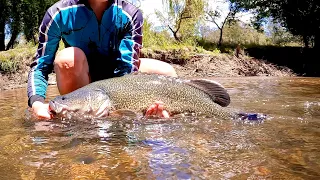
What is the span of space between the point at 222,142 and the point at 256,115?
764mm

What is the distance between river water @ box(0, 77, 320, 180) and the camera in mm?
1485

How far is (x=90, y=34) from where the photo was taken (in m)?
3.33

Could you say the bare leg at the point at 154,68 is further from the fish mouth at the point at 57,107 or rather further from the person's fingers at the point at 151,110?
the fish mouth at the point at 57,107

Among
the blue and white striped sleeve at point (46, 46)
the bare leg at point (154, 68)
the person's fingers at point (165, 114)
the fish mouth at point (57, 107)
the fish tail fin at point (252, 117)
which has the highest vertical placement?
the blue and white striped sleeve at point (46, 46)

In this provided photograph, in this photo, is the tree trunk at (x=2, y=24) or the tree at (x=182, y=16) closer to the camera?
the tree at (x=182, y=16)

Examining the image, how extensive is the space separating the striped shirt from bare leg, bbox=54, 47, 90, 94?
0.46 ft

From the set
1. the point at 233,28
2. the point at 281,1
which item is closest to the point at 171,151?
the point at 281,1

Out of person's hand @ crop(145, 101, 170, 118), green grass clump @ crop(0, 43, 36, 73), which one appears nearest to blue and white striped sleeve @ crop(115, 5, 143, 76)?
person's hand @ crop(145, 101, 170, 118)

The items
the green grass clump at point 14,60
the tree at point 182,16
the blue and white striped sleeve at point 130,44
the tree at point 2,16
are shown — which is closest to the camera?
the blue and white striped sleeve at point 130,44

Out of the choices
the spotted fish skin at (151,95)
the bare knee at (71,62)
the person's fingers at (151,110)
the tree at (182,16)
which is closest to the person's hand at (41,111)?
the spotted fish skin at (151,95)

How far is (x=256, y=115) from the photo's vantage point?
8.68ft

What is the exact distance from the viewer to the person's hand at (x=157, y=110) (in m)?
2.76

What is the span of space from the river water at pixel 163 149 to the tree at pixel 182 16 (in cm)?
1145

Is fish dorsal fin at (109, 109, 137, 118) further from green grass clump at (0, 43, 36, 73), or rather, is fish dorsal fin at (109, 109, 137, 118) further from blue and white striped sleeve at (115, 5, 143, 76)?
green grass clump at (0, 43, 36, 73)
